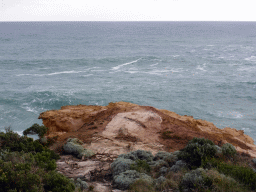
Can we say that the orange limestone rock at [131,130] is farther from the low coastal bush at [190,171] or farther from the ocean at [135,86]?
the ocean at [135,86]

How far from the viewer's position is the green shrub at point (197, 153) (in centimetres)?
995

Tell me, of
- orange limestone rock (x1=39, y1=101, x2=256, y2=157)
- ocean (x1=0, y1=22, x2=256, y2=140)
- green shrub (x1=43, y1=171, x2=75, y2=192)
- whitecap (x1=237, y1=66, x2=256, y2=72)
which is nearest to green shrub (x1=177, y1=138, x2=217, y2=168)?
orange limestone rock (x1=39, y1=101, x2=256, y2=157)

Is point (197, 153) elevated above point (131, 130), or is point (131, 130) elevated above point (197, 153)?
point (197, 153)

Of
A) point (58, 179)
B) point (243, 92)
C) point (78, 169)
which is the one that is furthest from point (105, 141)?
point (243, 92)

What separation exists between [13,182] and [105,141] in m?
7.25

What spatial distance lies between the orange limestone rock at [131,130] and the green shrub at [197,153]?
264cm

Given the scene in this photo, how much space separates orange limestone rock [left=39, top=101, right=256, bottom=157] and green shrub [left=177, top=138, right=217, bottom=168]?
104 inches

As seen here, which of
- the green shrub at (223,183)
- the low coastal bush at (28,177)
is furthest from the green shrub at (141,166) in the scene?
the low coastal bush at (28,177)

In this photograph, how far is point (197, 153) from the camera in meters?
10.1

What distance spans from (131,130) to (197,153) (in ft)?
20.5

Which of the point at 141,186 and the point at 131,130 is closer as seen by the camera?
the point at 141,186

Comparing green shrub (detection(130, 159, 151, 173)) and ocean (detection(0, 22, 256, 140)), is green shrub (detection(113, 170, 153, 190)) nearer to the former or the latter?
green shrub (detection(130, 159, 151, 173))

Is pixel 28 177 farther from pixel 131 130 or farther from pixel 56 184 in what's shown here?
pixel 131 130

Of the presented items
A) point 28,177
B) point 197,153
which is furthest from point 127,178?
point 28,177
